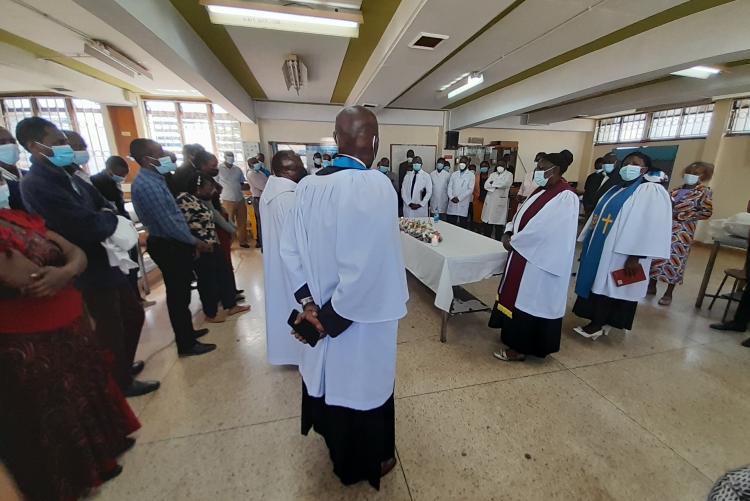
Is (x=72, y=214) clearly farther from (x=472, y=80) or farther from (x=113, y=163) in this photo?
(x=472, y=80)

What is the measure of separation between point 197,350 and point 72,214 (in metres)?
1.47

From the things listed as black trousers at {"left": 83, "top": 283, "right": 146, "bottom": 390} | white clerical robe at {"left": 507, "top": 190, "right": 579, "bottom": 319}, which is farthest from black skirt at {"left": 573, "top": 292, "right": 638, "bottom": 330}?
black trousers at {"left": 83, "top": 283, "right": 146, "bottom": 390}

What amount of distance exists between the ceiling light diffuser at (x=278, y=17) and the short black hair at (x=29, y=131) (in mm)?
2201

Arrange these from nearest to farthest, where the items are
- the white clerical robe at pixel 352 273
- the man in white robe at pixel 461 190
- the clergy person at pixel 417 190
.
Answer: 1. the white clerical robe at pixel 352 273
2. the clergy person at pixel 417 190
3. the man in white robe at pixel 461 190

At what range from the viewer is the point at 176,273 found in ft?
7.35

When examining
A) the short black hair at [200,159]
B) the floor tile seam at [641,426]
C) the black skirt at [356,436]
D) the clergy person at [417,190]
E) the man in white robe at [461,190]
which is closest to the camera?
the black skirt at [356,436]

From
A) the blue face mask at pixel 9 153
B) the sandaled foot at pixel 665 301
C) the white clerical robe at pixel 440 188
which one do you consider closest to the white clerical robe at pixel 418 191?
the white clerical robe at pixel 440 188

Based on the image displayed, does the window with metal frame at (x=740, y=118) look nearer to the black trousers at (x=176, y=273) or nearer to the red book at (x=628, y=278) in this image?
the red book at (x=628, y=278)

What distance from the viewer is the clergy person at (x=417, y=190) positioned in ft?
21.3

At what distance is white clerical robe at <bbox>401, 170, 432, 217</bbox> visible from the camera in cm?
648

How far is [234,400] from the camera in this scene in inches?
78.1

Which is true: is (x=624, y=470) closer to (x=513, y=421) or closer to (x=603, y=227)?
(x=513, y=421)

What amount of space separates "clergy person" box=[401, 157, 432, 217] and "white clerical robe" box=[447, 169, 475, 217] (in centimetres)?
58

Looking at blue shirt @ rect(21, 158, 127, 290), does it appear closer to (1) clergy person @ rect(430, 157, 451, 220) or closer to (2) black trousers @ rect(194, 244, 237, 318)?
(2) black trousers @ rect(194, 244, 237, 318)
